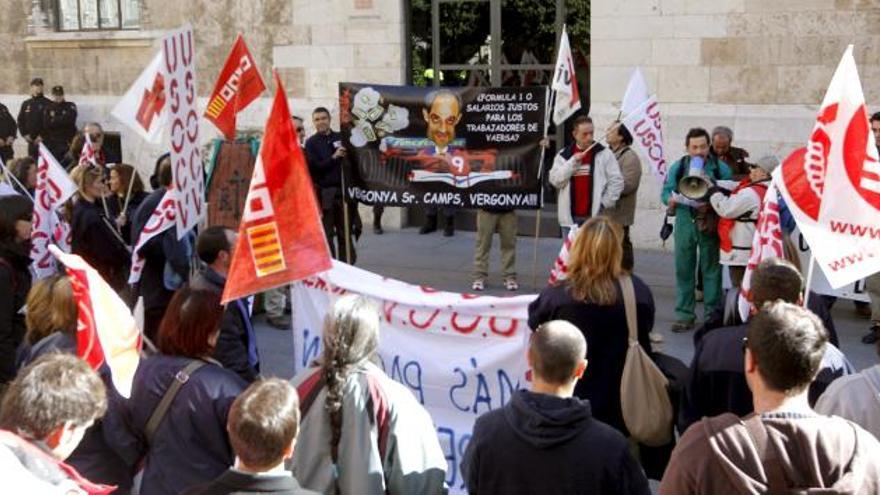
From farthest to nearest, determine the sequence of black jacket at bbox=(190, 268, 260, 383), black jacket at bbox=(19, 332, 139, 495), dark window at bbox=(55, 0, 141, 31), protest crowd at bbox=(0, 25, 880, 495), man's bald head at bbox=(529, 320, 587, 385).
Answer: dark window at bbox=(55, 0, 141, 31), black jacket at bbox=(190, 268, 260, 383), black jacket at bbox=(19, 332, 139, 495), man's bald head at bbox=(529, 320, 587, 385), protest crowd at bbox=(0, 25, 880, 495)

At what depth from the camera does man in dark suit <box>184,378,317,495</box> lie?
9.46 feet

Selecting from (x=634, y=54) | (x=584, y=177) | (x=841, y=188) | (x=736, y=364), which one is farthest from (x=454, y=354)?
(x=634, y=54)

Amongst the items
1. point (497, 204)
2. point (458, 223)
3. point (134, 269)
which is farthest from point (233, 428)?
point (458, 223)

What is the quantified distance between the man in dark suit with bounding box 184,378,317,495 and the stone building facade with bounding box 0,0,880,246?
9.51 metres

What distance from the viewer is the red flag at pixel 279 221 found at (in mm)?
4434

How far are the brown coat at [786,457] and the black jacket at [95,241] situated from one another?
5437 millimetres

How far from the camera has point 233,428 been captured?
2.98 m

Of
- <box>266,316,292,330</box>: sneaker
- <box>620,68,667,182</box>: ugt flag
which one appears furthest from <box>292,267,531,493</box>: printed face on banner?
<box>620,68,667,182</box>: ugt flag

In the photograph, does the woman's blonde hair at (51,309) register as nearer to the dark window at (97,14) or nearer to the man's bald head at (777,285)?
the man's bald head at (777,285)

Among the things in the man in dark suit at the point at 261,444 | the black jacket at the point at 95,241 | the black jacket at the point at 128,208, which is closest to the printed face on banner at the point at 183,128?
the black jacket at the point at 95,241

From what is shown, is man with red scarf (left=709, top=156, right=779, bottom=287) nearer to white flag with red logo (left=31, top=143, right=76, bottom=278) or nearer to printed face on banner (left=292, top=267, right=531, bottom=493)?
printed face on banner (left=292, top=267, right=531, bottom=493)

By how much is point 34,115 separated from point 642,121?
33.4ft

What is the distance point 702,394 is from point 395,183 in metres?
6.72

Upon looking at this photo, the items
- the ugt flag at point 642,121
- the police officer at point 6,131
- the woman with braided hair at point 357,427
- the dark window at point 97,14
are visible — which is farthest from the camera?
the police officer at point 6,131
